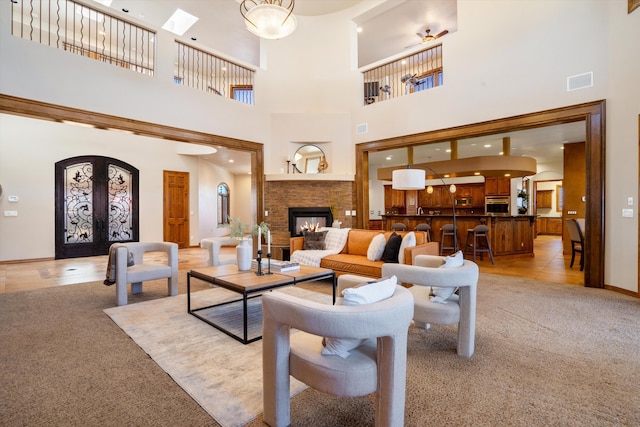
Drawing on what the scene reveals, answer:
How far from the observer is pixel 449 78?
20.1ft

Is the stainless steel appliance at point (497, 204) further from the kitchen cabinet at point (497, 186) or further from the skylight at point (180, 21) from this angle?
→ the skylight at point (180, 21)

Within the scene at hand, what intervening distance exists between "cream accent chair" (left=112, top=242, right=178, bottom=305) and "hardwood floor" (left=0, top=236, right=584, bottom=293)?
171 centimetres

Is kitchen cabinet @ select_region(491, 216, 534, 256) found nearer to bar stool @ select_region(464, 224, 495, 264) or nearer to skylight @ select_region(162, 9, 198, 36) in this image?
bar stool @ select_region(464, 224, 495, 264)

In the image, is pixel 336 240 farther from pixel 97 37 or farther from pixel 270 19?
pixel 97 37

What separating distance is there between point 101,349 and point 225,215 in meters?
9.64

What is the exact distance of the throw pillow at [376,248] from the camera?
4.64m

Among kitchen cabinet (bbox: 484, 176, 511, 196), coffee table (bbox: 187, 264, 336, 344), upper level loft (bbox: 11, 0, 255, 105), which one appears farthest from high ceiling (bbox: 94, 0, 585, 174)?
coffee table (bbox: 187, 264, 336, 344)

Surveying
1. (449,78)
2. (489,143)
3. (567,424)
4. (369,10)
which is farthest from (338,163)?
(567,424)

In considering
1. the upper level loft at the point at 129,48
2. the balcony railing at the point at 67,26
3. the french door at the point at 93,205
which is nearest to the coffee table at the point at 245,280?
the upper level loft at the point at 129,48

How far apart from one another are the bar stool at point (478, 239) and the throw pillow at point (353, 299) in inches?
245

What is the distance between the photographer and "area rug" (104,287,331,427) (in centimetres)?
193

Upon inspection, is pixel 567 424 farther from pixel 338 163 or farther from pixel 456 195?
pixel 456 195

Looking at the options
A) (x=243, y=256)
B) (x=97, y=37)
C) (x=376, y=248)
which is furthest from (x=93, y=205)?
(x=376, y=248)

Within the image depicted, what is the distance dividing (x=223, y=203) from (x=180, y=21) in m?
6.10
